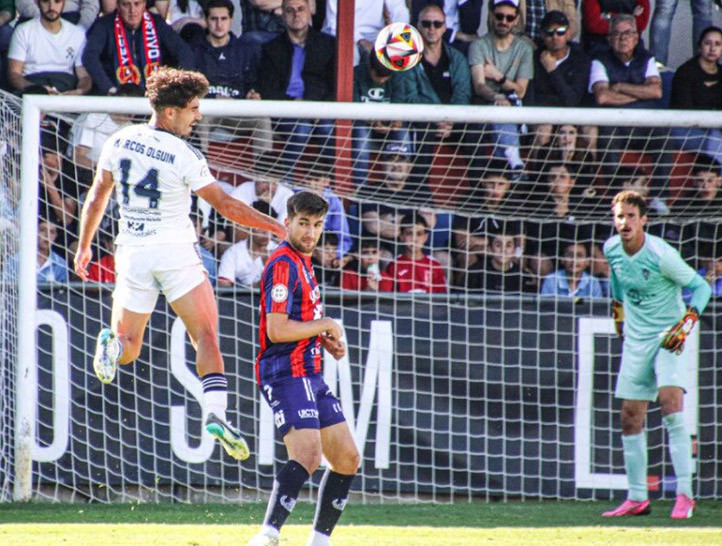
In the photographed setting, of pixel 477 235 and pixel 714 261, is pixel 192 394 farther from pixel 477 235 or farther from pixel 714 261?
pixel 714 261

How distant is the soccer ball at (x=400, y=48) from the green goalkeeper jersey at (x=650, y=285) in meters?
1.95

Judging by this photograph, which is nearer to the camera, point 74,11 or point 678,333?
point 678,333

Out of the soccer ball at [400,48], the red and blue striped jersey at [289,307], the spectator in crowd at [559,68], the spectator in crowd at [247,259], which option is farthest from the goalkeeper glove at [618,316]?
the red and blue striped jersey at [289,307]

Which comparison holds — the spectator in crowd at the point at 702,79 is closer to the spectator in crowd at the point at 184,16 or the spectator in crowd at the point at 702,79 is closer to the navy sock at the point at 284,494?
the spectator in crowd at the point at 184,16

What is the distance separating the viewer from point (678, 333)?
23.1ft

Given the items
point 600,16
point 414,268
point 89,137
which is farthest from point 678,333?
point 89,137

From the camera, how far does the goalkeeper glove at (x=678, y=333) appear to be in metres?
7.05

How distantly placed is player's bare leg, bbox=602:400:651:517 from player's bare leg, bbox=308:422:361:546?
9.48ft

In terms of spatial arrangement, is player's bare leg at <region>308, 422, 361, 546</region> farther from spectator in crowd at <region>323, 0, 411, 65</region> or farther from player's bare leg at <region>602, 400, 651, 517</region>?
spectator in crowd at <region>323, 0, 411, 65</region>

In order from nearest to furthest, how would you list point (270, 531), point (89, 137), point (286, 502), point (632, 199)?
point (270, 531)
point (286, 502)
point (632, 199)
point (89, 137)

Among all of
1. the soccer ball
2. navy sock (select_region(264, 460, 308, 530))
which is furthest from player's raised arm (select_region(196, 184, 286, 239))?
the soccer ball

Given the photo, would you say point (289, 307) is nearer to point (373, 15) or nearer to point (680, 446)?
point (680, 446)

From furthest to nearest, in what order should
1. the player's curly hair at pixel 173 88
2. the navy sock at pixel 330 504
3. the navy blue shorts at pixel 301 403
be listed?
the player's curly hair at pixel 173 88
the navy sock at pixel 330 504
the navy blue shorts at pixel 301 403

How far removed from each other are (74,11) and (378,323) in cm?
408
